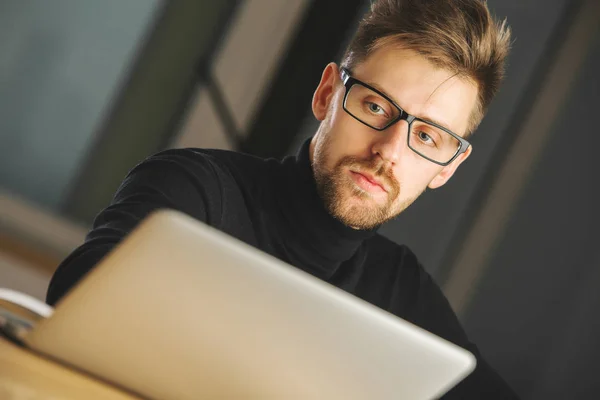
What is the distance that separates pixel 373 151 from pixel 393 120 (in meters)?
0.07

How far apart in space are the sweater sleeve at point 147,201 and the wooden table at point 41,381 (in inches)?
7.1

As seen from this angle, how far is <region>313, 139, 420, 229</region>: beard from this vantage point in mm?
1435

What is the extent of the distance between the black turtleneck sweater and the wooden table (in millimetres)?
335

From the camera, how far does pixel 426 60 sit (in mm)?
1453

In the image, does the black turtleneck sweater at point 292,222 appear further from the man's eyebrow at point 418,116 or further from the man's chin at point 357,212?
A: the man's eyebrow at point 418,116

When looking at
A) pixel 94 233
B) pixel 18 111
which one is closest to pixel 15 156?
pixel 18 111

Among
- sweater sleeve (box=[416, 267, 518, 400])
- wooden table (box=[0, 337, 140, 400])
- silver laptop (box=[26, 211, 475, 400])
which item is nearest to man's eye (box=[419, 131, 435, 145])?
sweater sleeve (box=[416, 267, 518, 400])

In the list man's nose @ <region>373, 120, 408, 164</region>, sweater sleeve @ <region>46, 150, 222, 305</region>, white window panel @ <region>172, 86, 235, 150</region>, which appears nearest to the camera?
sweater sleeve @ <region>46, 150, 222, 305</region>

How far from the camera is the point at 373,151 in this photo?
1.43 metres

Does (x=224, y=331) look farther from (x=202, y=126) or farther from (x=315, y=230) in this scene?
(x=202, y=126)

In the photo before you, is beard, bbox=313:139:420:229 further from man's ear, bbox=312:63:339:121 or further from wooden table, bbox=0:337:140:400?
wooden table, bbox=0:337:140:400

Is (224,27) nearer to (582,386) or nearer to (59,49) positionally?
(59,49)

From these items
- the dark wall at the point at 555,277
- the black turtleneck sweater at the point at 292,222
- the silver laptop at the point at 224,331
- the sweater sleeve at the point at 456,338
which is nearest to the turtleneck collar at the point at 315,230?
the black turtleneck sweater at the point at 292,222

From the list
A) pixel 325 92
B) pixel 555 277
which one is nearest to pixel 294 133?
pixel 555 277
